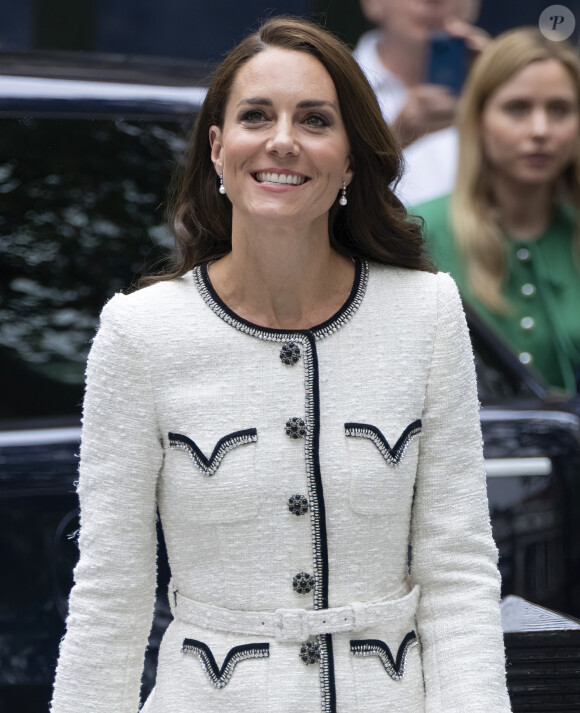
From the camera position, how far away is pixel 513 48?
439 centimetres

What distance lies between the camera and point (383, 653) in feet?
6.99

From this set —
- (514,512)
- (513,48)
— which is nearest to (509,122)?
(513,48)

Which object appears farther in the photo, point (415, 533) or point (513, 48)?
point (513, 48)

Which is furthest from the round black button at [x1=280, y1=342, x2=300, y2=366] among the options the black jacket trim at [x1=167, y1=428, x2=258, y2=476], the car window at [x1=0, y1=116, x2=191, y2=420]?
the car window at [x1=0, y1=116, x2=191, y2=420]

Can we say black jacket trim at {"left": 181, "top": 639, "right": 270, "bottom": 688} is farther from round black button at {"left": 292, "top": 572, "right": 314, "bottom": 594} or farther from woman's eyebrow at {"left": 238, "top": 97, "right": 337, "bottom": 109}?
woman's eyebrow at {"left": 238, "top": 97, "right": 337, "bottom": 109}

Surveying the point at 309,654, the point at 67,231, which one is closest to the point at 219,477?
the point at 309,654

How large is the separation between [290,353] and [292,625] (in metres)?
0.40

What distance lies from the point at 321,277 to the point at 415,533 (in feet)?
1.40

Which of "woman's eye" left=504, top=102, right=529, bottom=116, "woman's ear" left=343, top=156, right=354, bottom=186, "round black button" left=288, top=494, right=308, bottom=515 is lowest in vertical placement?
"round black button" left=288, top=494, right=308, bottom=515

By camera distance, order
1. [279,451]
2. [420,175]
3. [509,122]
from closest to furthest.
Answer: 1. [279,451]
2. [509,122]
3. [420,175]

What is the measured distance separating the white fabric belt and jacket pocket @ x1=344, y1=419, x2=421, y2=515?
0.15 metres

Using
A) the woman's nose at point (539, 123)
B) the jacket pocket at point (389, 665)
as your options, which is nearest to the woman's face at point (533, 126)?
the woman's nose at point (539, 123)

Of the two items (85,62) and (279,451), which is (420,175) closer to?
(85,62)

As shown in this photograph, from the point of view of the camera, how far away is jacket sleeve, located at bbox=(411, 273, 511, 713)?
217 centimetres
